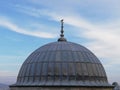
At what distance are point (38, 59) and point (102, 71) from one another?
21.4 ft

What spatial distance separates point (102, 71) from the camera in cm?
2978

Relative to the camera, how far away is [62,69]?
90.3ft

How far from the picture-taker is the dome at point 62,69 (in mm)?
27391

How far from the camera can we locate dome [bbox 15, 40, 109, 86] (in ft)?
89.9

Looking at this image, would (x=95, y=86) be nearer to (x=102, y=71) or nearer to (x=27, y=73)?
(x=102, y=71)

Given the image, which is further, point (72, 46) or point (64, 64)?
point (72, 46)

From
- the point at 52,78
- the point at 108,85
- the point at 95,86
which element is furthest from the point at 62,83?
the point at 108,85

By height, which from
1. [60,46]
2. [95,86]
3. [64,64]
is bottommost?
[95,86]

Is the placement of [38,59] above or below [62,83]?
above

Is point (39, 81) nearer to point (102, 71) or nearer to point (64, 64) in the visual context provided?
point (64, 64)

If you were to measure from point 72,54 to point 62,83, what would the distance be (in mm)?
3404

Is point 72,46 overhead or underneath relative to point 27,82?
overhead

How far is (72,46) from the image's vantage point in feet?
99.9

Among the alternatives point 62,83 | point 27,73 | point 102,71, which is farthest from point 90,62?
point 27,73
